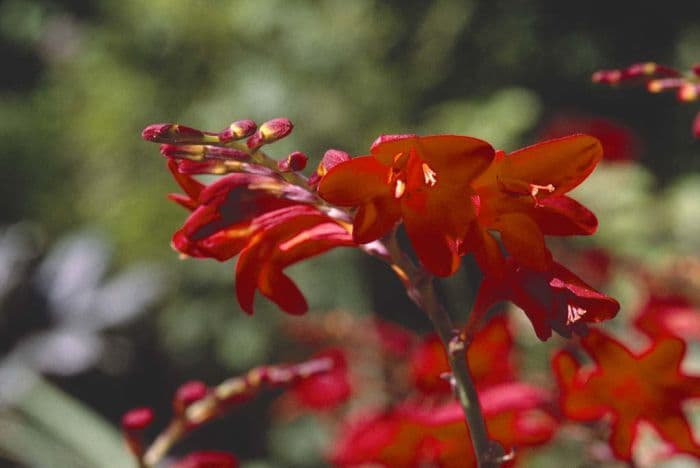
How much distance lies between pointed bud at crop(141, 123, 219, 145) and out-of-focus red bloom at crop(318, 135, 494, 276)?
6 cm

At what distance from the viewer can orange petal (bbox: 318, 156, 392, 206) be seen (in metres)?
0.39

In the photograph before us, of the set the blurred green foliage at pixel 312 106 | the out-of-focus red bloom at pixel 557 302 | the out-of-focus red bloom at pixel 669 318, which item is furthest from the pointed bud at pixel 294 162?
the blurred green foliage at pixel 312 106

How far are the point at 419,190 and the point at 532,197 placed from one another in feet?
0.18

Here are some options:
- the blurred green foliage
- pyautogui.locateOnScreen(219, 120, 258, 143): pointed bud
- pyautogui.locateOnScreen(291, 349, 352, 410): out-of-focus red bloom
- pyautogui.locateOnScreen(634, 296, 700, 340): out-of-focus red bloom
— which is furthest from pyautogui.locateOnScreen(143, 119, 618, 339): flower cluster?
the blurred green foliage

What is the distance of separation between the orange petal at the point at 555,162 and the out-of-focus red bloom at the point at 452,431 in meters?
0.26

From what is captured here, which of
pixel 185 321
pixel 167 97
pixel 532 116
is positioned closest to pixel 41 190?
pixel 167 97

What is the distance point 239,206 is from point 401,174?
0.08 metres

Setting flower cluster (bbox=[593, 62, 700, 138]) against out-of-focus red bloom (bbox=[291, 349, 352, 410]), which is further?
out-of-focus red bloom (bbox=[291, 349, 352, 410])

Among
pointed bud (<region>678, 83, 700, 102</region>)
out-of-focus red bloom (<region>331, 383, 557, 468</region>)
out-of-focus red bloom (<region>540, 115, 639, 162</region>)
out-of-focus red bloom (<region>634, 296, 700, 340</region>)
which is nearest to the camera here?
pointed bud (<region>678, 83, 700, 102</region>)

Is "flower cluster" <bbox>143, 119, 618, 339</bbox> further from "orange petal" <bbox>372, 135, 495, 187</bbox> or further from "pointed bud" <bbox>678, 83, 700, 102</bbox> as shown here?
"pointed bud" <bbox>678, 83, 700, 102</bbox>

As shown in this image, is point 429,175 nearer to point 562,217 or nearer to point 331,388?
point 562,217

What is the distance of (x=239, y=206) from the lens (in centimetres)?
43

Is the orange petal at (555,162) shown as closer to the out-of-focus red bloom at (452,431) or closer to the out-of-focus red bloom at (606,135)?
the out-of-focus red bloom at (452,431)

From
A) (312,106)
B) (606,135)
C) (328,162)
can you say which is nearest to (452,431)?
(328,162)
